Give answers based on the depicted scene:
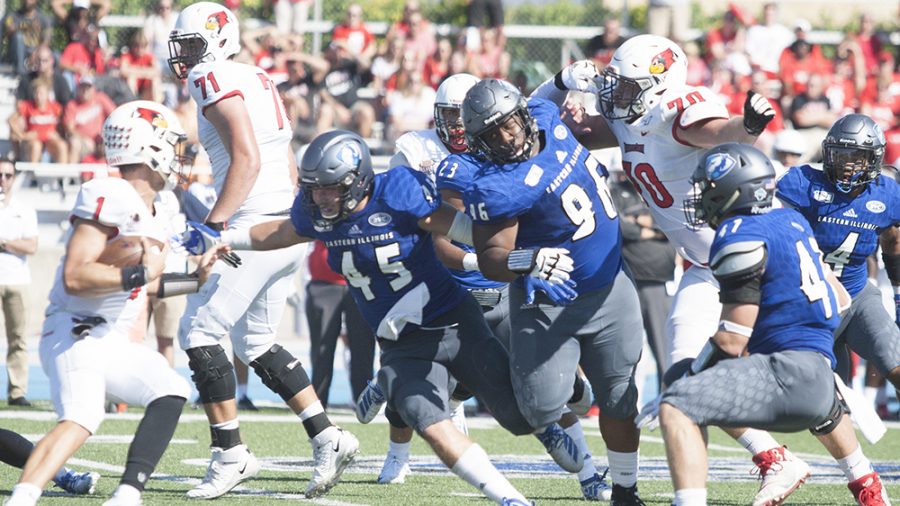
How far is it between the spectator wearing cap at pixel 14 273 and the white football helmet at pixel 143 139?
416 centimetres

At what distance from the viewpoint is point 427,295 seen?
5148mm

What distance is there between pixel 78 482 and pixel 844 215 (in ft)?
12.1

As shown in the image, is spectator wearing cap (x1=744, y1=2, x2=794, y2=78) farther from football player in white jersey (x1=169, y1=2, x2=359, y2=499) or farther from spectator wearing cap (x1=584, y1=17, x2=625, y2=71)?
football player in white jersey (x1=169, y1=2, x2=359, y2=499)

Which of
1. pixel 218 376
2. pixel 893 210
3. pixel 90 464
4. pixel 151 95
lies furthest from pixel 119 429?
pixel 151 95

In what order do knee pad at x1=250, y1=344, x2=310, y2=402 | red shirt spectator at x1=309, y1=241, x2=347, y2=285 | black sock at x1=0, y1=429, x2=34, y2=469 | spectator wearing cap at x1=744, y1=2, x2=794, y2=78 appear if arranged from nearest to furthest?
black sock at x1=0, y1=429, x2=34, y2=469 → knee pad at x1=250, y1=344, x2=310, y2=402 → red shirt spectator at x1=309, y1=241, x2=347, y2=285 → spectator wearing cap at x1=744, y1=2, x2=794, y2=78

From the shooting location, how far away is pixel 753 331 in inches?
183

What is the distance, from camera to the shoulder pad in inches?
174

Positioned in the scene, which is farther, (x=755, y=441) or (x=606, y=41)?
(x=606, y=41)

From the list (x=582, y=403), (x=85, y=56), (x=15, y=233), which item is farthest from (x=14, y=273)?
(x=582, y=403)

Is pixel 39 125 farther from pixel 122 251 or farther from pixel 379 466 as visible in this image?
pixel 122 251

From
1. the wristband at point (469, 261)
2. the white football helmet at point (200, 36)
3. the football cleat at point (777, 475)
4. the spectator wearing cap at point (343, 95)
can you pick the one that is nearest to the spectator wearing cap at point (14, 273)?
the white football helmet at point (200, 36)

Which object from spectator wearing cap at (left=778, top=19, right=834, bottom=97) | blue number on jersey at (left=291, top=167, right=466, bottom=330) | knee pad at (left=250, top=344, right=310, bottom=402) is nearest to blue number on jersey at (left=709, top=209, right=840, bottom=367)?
blue number on jersey at (left=291, top=167, right=466, bottom=330)

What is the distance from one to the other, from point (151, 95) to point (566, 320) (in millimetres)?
9313

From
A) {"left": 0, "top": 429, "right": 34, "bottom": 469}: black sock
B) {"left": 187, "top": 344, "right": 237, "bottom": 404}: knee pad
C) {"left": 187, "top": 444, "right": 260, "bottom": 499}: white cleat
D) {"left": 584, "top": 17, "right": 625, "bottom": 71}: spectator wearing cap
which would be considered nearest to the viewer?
{"left": 0, "top": 429, "right": 34, "bottom": 469}: black sock
